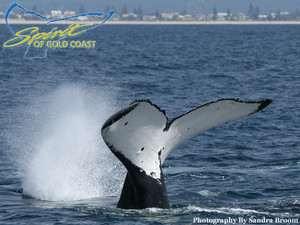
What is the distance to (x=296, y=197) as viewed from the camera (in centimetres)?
853

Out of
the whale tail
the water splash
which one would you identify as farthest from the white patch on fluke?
the water splash

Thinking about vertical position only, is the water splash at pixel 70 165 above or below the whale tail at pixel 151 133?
below

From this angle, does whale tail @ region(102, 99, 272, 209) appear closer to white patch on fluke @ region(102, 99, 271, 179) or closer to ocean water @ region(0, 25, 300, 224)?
white patch on fluke @ region(102, 99, 271, 179)

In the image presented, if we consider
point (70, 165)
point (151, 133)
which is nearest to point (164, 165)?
point (70, 165)

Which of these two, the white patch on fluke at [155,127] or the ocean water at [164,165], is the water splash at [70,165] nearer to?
the ocean water at [164,165]

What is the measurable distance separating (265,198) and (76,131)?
310 cm

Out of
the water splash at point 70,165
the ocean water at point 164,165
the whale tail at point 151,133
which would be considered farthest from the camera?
the water splash at point 70,165

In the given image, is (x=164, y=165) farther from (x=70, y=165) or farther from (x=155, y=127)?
(x=155, y=127)

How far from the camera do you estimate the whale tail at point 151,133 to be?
565cm

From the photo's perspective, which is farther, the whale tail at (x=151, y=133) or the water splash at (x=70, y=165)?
the water splash at (x=70, y=165)

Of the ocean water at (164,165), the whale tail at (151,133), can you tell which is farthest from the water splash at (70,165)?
the whale tail at (151,133)

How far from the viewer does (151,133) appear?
19.6 feet

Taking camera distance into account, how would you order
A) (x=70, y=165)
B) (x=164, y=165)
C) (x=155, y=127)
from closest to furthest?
(x=155, y=127), (x=70, y=165), (x=164, y=165)

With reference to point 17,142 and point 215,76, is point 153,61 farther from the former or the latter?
point 17,142
